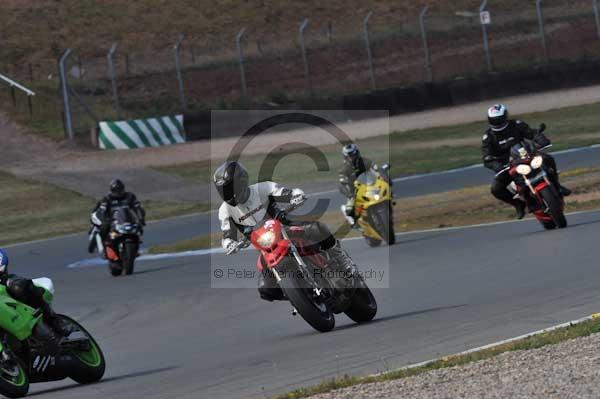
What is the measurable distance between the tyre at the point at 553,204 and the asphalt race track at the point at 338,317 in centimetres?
21

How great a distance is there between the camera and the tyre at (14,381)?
29.8 feet

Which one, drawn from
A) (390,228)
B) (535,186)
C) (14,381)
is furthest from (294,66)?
(14,381)

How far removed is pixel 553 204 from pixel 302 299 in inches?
262

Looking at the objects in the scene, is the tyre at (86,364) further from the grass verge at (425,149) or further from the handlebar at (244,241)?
the grass verge at (425,149)

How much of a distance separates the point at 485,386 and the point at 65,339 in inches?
145

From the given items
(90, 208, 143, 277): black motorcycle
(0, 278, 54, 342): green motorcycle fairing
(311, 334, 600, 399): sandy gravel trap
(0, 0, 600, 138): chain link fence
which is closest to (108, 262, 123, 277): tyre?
(90, 208, 143, 277): black motorcycle

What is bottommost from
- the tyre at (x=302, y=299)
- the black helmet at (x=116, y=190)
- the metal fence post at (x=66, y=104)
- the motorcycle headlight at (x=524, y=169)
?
the tyre at (x=302, y=299)

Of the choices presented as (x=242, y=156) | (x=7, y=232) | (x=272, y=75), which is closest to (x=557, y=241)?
(x=7, y=232)

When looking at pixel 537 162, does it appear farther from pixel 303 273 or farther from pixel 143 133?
pixel 143 133

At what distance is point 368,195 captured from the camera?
18453mm

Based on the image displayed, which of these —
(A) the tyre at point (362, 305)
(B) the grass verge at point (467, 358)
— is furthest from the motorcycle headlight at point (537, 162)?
(B) the grass verge at point (467, 358)

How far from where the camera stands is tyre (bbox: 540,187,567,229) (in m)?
16.2

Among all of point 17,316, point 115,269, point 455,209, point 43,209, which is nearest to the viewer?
point 17,316

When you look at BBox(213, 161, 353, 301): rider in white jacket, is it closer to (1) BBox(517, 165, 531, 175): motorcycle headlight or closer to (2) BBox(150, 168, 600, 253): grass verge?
(1) BBox(517, 165, 531, 175): motorcycle headlight
